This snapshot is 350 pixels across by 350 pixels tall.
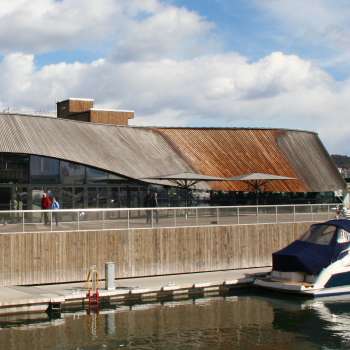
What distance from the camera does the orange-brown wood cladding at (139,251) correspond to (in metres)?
26.2

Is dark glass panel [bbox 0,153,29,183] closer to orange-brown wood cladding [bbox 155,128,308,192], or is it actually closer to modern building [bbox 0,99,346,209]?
modern building [bbox 0,99,346,209]

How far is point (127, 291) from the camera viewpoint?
25406mm

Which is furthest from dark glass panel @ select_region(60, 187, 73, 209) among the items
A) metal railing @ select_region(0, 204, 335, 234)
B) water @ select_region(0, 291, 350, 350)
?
water @ select_region(0, 291, 350, 350)

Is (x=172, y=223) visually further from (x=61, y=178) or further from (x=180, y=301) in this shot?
(x=61, y=178)

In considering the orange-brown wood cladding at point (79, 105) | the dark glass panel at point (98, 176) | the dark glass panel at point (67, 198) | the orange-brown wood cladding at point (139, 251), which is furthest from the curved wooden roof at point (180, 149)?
the orange-brown wood cladding at point (79, 105)

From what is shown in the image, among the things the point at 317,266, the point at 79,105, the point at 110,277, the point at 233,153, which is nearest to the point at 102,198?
the point at 110,277

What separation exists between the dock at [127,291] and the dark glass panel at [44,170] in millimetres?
9630

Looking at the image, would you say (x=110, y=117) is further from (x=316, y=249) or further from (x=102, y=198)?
(x=316, y=249)


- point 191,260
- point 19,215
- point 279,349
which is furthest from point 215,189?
point 279,349

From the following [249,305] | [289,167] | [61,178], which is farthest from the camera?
[289,167]

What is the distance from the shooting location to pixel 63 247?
27141mm

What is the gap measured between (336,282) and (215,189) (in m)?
A: 17.7

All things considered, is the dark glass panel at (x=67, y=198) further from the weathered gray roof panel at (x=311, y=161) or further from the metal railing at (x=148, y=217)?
the weathered gray roof panel at (x=311, y=161)

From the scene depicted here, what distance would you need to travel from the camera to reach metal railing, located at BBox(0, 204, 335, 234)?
86.7ft
